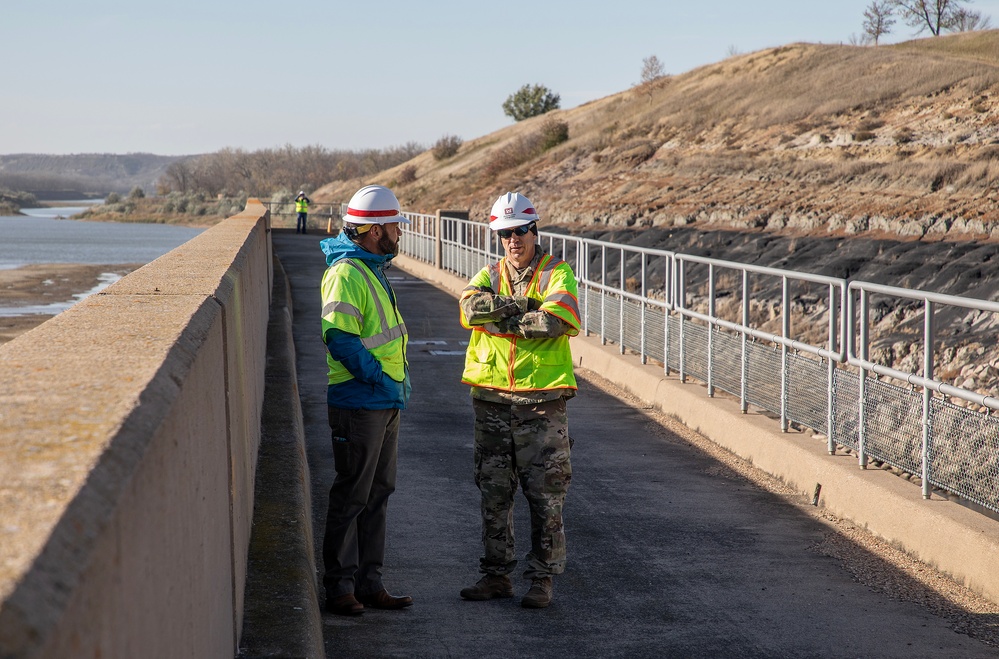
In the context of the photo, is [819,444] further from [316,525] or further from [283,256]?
[283,256]

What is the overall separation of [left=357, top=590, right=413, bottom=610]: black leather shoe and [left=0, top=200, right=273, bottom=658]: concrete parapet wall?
147 cm

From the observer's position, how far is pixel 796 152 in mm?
45094

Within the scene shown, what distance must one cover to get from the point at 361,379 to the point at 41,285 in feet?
171

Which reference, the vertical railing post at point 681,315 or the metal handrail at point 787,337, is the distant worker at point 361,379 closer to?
the metal handrail at point 787,337

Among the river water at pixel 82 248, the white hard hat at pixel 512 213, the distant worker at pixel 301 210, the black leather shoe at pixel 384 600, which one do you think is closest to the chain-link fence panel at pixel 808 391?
the white hard hat at pixel 512 213

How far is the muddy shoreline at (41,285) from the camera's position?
3539cm

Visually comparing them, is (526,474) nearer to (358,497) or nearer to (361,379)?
(358,497)

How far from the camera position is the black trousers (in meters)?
5.31

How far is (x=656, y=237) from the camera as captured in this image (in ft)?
124

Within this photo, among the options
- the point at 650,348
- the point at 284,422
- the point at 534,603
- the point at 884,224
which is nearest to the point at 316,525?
the point at 284,422

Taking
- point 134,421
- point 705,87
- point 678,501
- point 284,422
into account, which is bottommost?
point 678,501

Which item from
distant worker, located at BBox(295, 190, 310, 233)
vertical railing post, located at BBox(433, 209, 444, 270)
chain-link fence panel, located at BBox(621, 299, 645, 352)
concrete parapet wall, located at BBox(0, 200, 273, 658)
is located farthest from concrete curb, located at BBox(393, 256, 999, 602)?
distant worker, located at BBox(295, 190, 310, 233)

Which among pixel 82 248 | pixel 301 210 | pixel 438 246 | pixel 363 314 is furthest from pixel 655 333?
pixel 82 248

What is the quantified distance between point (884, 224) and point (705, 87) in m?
42.4
